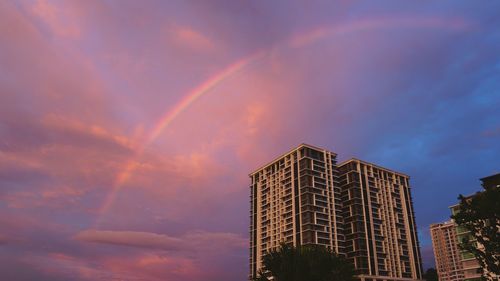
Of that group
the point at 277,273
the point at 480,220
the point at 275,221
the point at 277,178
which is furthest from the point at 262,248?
the point at 480,220

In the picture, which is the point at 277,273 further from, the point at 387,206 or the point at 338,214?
the point at 387,206

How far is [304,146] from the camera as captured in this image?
154875mm

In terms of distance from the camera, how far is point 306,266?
60438mm

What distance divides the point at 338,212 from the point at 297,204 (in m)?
17.3

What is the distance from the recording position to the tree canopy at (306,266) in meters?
59.4

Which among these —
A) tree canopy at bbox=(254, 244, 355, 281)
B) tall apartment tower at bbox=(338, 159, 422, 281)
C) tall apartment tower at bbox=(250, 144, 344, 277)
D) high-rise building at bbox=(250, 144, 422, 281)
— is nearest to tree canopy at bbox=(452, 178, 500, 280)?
tree canopy at bbox=(254, 244, 355, 281)

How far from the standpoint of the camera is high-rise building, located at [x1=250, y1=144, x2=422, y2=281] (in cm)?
14550

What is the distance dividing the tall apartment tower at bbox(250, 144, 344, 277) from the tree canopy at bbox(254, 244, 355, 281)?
7656 cm

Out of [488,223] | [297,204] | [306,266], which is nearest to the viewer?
[488,223]

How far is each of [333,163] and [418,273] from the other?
185 feet

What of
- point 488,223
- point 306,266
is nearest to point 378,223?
point 306,266

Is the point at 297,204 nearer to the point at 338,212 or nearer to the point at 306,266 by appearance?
→ the point at 338,212

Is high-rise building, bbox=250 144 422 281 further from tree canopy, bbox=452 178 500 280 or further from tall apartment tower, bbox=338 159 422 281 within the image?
tree canopy, bbox=452 178 500 280

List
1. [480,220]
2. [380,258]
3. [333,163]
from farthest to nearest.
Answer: [333,163] < [380,258] < [480,220]
